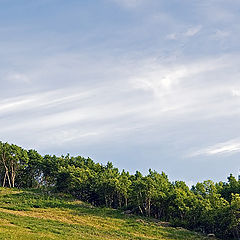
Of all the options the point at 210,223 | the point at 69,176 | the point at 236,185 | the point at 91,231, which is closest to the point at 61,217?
the point at 91,231

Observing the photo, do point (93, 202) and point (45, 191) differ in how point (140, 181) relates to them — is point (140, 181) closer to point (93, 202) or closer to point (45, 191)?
point (93, 202)

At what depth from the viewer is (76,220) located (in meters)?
60.9

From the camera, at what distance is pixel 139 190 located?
82625mm

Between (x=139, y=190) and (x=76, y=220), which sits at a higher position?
(x=139, y=190)

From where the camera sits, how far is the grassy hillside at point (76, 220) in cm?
4978

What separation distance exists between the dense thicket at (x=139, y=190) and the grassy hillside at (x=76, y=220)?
7.37 metres

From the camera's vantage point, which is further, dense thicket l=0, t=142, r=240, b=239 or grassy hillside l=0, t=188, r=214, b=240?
dense thicket l=0, t=142, r=240, b=239

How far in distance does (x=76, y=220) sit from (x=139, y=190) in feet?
82.1

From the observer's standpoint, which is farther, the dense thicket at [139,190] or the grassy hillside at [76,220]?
the dense thicket at [139,190]

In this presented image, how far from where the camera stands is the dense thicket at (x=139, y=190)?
71281mm

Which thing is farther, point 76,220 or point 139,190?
point 139,190

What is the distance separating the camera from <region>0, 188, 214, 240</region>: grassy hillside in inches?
1960

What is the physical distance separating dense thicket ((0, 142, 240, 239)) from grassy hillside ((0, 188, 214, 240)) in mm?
7368

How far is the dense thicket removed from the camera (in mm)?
71281
